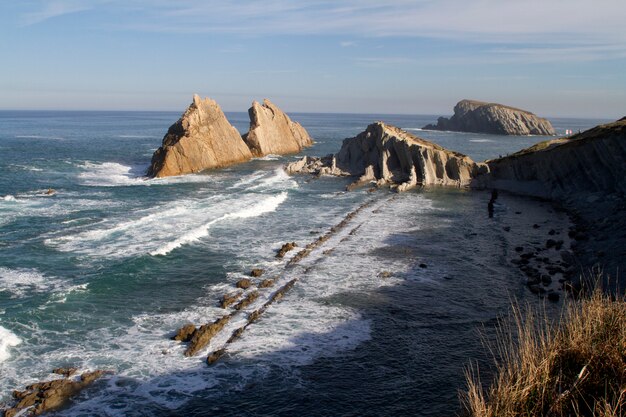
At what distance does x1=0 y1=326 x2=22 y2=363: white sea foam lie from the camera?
21188 millimetres

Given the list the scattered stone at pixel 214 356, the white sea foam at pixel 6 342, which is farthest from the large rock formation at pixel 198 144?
the scattered stone at pixel 214 356

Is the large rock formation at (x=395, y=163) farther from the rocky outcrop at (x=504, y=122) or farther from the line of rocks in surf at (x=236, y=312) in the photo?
the rocky outcrop at (x=504, y=122)

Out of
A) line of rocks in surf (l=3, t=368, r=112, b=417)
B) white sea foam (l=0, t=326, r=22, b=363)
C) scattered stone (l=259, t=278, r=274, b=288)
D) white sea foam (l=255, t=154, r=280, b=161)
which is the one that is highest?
white sea foam (l=255, t=154, r=280, b=161)

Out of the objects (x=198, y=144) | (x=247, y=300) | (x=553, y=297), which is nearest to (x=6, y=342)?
(x=247, y=300)

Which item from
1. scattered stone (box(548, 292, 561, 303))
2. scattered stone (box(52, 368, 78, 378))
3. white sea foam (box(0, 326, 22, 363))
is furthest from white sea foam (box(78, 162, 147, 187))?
scattered stone (box(548, 292, 561, 303))

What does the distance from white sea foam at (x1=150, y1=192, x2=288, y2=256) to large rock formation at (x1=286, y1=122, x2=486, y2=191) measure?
616 inches

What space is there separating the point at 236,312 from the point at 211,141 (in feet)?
187

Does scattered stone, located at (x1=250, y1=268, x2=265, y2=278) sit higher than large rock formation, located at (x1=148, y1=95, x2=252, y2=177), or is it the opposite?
large rock formation, located at (x1=148, y1=95, x2=252, y2=177)

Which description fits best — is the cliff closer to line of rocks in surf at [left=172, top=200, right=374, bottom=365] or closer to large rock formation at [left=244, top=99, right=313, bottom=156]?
line of rocks in surf at [left=172, top=200, right=374, bottom=365]

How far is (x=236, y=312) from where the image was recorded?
85.8 ft

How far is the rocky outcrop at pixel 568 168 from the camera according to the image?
48.4m

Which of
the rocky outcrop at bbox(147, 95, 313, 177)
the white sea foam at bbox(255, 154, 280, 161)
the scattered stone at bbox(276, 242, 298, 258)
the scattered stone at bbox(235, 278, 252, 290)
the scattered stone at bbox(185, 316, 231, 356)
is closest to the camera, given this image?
the scattered stone at bbox(185, 316, 231, 356)

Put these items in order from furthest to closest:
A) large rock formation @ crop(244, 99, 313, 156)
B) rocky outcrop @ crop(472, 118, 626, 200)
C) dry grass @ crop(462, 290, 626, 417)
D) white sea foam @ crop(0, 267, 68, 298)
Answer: large rock formation @ crop(244, 99, 313, 156)
rocky outcrop @ crop(472, 118, 626, 200)
white sea foam @ crop(0, 267, 68, 298)
dry grass @ crop(462, 290, 626, 417)

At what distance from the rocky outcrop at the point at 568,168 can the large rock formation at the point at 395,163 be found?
10.9ft
